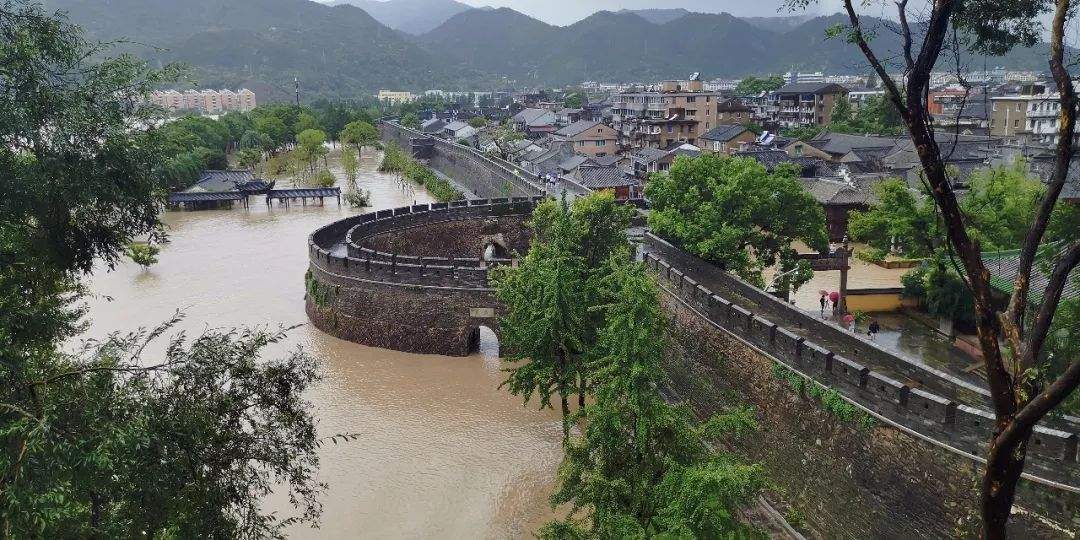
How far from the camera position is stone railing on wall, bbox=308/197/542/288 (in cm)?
2128

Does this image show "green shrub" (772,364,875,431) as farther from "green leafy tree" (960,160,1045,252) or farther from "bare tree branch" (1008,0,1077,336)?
"green leafy tree" (960,160,1045,252)

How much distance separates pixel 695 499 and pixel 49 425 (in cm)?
615

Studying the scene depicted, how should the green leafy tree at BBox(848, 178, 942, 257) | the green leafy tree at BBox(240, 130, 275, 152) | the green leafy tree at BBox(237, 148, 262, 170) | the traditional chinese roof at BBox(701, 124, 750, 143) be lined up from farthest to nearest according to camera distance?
the green leafy tree at BBox(240, 130, 275, 152), the green leafy tree at BBox(237, 148, 262, 170), the traditional chinese roof at BBox(701, 124, 750, 143), the green leafy tree at BBox(848, 178, 942, 257)

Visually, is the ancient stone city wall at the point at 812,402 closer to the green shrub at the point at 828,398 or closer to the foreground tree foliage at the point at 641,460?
the green shrub at the point at 828,398

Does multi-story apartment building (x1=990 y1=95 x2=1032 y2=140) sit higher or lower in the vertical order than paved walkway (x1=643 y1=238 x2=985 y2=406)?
higher

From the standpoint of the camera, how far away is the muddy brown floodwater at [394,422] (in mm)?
13805

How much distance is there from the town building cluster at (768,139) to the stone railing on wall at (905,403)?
11917 mm

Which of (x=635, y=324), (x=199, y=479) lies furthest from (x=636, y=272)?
(x=199, y=479)

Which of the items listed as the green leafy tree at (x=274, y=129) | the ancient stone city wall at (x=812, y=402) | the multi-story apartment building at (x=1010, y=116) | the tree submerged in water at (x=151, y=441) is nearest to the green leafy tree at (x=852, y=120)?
the multi-story apartment building at (x=1010, y=116)

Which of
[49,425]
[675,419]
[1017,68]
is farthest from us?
[1017,68]

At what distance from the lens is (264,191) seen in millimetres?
48031

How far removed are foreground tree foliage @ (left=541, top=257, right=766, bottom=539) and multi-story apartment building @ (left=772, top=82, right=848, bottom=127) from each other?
66.8 metres

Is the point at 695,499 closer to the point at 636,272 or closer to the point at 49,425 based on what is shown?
the point at 636,272

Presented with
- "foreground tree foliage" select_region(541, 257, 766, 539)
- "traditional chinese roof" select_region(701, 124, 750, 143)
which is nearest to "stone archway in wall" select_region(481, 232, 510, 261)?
"foreground tree foliage" select_region(541, 257, 766, 539)
